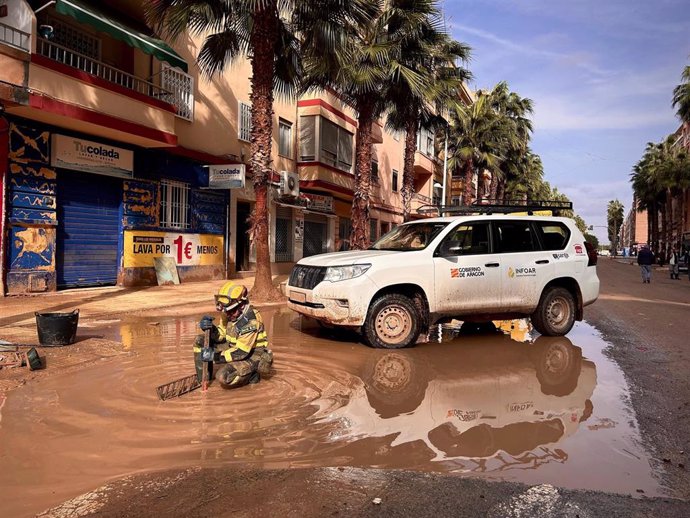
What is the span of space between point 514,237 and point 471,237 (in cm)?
76

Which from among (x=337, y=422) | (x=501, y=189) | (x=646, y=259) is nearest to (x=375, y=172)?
(x=646, y=259)

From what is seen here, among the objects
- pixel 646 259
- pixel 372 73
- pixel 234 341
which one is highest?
pixel 372 73

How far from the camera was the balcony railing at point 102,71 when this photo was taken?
12296mm

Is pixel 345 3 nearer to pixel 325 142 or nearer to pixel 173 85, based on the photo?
pixel 173 85

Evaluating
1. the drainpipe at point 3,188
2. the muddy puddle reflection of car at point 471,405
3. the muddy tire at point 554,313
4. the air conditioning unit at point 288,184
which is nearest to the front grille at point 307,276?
the muddy puddle reflection of car at point 471,405

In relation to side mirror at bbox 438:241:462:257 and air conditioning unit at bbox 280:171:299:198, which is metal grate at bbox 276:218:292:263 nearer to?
air conditioning unit at bbox 280:171:299:198

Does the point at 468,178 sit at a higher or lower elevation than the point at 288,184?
higher

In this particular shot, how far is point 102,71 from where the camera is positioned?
13.9 m

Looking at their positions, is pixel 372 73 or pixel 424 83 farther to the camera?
pixel 424 83

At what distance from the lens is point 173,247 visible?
51.1 feet

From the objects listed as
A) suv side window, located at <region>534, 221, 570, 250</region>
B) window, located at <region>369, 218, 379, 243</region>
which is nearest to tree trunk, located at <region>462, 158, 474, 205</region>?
window, located at <region>369, 218, 379, 243</region>

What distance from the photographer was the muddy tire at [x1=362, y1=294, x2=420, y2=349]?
7016 mm

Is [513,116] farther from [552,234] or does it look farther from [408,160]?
[552,234]

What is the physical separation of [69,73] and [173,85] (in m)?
4.27
